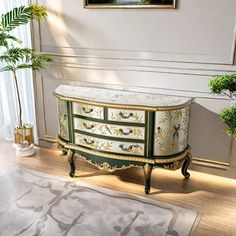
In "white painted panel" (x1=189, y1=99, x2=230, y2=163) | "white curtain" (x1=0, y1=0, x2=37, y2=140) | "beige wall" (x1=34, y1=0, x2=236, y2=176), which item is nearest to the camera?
"beige wall" (x1=34, y1=0, x2=236, y2=176)

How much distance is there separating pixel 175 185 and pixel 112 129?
83cm

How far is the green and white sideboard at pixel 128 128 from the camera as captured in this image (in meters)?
2.54

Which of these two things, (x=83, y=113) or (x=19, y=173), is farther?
(x=19, y=173)

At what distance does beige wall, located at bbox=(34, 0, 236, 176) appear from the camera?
104 inches

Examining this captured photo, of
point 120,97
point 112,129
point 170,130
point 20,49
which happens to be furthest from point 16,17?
point 170,130

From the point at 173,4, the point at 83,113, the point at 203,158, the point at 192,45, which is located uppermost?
the point at 173,4

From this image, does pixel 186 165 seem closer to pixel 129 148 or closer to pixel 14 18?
pixel 129 148

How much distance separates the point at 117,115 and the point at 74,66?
991 millimetres

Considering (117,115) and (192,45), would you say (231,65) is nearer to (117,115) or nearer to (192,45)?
(192,45)

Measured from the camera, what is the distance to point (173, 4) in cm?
266

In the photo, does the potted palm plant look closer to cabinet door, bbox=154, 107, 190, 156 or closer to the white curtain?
the white curtain

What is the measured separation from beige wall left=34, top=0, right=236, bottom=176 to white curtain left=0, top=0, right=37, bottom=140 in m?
0.24

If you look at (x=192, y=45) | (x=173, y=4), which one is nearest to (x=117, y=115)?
(x=192, y=45)

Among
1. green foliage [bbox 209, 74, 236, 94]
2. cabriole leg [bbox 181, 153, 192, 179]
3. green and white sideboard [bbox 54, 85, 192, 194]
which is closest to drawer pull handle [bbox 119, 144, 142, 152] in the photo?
green and white sideboard [bbox 54, 85, 192, 194]
